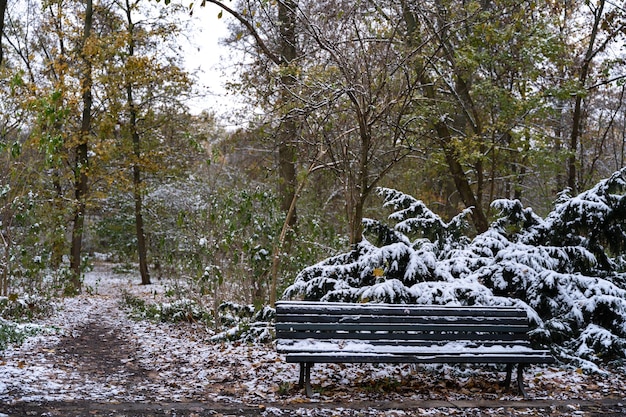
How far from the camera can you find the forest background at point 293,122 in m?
7.66

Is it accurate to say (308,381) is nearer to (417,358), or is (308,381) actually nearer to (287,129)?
(417,358)

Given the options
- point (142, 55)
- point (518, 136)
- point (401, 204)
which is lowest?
point (401, 204)

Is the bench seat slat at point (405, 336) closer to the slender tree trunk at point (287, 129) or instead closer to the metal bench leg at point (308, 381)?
the metal bench leg at point (308, 381)

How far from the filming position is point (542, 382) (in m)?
5.52

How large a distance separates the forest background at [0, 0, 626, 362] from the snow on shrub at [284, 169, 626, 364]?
0.57 metres

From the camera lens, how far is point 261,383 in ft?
17.4

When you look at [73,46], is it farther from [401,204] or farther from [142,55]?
[401,204]

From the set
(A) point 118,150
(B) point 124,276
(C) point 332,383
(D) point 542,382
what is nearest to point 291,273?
(C) point 332,383

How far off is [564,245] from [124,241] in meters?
22.7

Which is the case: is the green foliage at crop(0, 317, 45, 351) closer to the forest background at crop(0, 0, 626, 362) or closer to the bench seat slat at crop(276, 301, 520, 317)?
the forest background at crop(0, 0, 626, 362)

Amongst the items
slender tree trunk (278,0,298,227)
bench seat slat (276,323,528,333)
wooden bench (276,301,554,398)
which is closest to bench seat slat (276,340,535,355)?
wooden bench (276,301,554,398)

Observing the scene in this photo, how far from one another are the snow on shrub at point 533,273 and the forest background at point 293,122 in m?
0.57

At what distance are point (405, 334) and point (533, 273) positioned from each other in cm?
196

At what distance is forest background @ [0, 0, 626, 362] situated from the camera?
766cm
